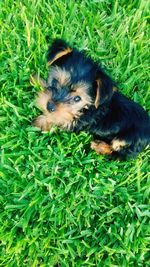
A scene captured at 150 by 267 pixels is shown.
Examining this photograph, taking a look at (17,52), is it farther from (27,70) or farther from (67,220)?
(67,220)

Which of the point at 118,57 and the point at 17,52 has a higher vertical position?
the point at 118,57

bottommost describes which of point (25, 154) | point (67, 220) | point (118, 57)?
point (67, 220)

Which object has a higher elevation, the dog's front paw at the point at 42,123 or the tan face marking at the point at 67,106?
the tan face marking at the point at 67,106

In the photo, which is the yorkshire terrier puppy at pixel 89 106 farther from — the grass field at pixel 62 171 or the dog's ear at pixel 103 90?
the grass field at pixel 62 171

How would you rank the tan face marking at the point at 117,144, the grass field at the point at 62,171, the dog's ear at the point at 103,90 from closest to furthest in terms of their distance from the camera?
1. the dog's ear at the point at 103,90
2. the grass field at the point at 62,171
3. the tan face marking at the point at 117,144

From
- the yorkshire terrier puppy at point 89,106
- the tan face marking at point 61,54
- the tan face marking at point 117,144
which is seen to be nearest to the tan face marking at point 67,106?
the yorkshire terrier puppy at point 89,106

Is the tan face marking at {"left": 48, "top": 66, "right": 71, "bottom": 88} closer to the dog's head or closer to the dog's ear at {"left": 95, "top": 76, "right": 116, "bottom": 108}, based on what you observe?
the dog's head

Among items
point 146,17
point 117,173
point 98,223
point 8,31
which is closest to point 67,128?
point 117,173
